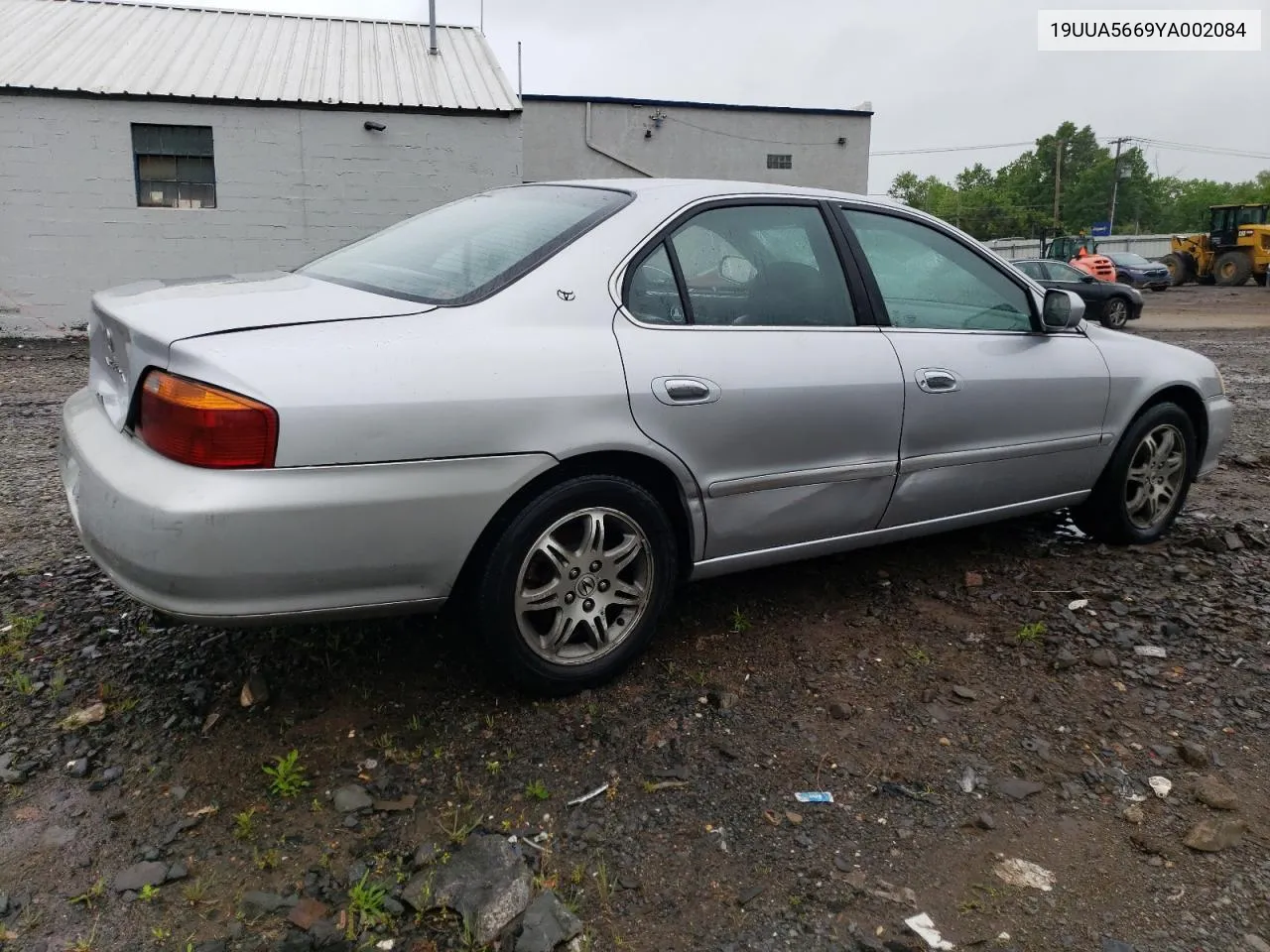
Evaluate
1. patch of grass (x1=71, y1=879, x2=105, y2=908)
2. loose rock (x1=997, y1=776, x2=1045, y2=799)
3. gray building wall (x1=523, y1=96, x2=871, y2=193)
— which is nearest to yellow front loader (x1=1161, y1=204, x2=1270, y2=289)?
gray building wall (x1=523, y1=96, x2=871, y2=193)

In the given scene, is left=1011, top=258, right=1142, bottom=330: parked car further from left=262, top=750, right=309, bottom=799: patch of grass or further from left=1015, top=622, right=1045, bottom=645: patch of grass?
left=262, top=750, right=309, bottom=799: patch of grass

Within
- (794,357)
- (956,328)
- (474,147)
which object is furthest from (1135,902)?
(474,147)

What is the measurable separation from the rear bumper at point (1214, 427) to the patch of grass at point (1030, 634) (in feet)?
5.46

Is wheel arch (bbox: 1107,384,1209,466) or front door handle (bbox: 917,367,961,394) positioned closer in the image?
front door handle (bbox: 917,367,961,394)

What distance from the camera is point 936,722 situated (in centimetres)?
288

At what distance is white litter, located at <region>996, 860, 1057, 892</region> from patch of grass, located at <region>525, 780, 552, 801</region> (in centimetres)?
109

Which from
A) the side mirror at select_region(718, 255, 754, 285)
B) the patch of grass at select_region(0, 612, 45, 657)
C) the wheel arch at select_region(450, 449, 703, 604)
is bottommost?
the patch of grass at select_region(0, 612, 45, 657)

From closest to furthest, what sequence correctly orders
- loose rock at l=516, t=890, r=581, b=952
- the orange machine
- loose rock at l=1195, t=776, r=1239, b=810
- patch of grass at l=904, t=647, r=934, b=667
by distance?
1. loose rock at l=516, t=890, r=581, b=952
2. loose rock at l=1195, t=776, r=1239, b=810
3. patch of grass at l=904, t=647, r=934, b=667
4. the orange machine

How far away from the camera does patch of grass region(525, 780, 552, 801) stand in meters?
2.45

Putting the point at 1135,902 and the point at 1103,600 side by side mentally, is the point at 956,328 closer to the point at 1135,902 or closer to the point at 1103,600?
the point at 1103,600

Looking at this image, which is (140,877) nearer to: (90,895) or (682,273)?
(90,895)

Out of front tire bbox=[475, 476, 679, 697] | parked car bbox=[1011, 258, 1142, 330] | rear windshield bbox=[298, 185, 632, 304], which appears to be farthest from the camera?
parked car bbox=[1011, 258, 1142, 330]

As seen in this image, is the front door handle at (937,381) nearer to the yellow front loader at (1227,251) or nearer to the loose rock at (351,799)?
the loose rock at (351,799)

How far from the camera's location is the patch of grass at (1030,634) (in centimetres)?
342
